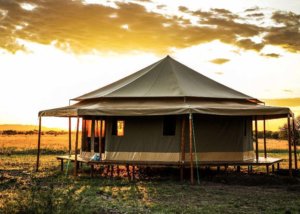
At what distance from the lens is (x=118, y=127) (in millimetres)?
17406

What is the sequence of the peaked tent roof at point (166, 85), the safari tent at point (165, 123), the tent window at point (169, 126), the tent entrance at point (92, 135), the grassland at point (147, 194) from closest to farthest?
1. the grassland at point (147, 194)
2. the safari tent at point (165, 123)
3. the tent window at point (169, 126)
4. the peaked tent roof at point (166, 85)
5. the tent entrance at point (92, 135)

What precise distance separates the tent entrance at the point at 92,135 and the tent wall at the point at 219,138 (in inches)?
135

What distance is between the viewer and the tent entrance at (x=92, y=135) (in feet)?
59.8

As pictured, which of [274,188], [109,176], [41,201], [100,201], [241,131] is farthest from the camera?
[241,131]

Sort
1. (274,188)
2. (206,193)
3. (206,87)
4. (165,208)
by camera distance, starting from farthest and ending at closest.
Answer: (206,87) → (274,188) → (206,193) → (165,208)

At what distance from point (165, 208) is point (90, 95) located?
10.3m

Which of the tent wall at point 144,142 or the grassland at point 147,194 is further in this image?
the tent wall at point 144,142

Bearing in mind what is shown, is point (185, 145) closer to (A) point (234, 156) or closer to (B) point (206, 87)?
(A) point (234, 156)

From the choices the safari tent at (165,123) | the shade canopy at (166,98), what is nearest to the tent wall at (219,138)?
the safari tent at (165,123)

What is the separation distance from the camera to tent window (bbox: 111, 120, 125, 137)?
17.3m

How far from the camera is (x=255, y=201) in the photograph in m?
11.4

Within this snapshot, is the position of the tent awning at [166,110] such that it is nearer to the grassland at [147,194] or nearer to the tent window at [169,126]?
the tent window at [169,126]

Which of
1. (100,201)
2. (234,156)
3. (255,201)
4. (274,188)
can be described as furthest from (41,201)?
(234,156)

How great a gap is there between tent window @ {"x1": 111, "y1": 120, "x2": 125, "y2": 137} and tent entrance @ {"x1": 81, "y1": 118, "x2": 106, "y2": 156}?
63cm
